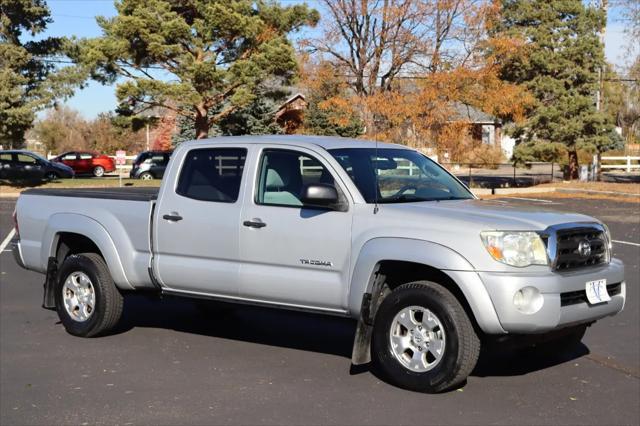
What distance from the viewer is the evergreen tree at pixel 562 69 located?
35344mm

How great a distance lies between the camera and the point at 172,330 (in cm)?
797

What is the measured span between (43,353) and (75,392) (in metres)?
1.34

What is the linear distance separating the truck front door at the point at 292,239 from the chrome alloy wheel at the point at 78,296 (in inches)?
72.2

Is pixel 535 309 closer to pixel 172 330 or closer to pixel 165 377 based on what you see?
pixel 165 377

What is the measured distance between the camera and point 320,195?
237 inches

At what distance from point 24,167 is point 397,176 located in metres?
34.0

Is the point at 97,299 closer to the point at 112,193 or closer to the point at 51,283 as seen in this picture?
the point at 51,283

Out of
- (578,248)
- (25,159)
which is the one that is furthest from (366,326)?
(25,159)

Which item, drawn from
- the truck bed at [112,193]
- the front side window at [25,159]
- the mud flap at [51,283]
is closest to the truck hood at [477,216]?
the truck bed at [112,193]

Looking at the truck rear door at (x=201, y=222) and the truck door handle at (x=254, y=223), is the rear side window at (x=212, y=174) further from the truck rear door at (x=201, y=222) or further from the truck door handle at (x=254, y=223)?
the truck door handle at (x=254, y=223)

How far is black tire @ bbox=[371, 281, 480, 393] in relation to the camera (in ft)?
18.2

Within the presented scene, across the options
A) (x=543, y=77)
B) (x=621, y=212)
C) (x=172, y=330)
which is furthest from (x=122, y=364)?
(x=543, y=77)

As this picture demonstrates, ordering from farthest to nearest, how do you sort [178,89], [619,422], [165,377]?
[178,89], [165,377], [619,422]

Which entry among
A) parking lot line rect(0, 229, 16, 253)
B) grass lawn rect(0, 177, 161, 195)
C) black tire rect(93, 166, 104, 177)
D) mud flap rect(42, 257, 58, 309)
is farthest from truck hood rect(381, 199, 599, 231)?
black tire rect(93, 166, 104, 177)
